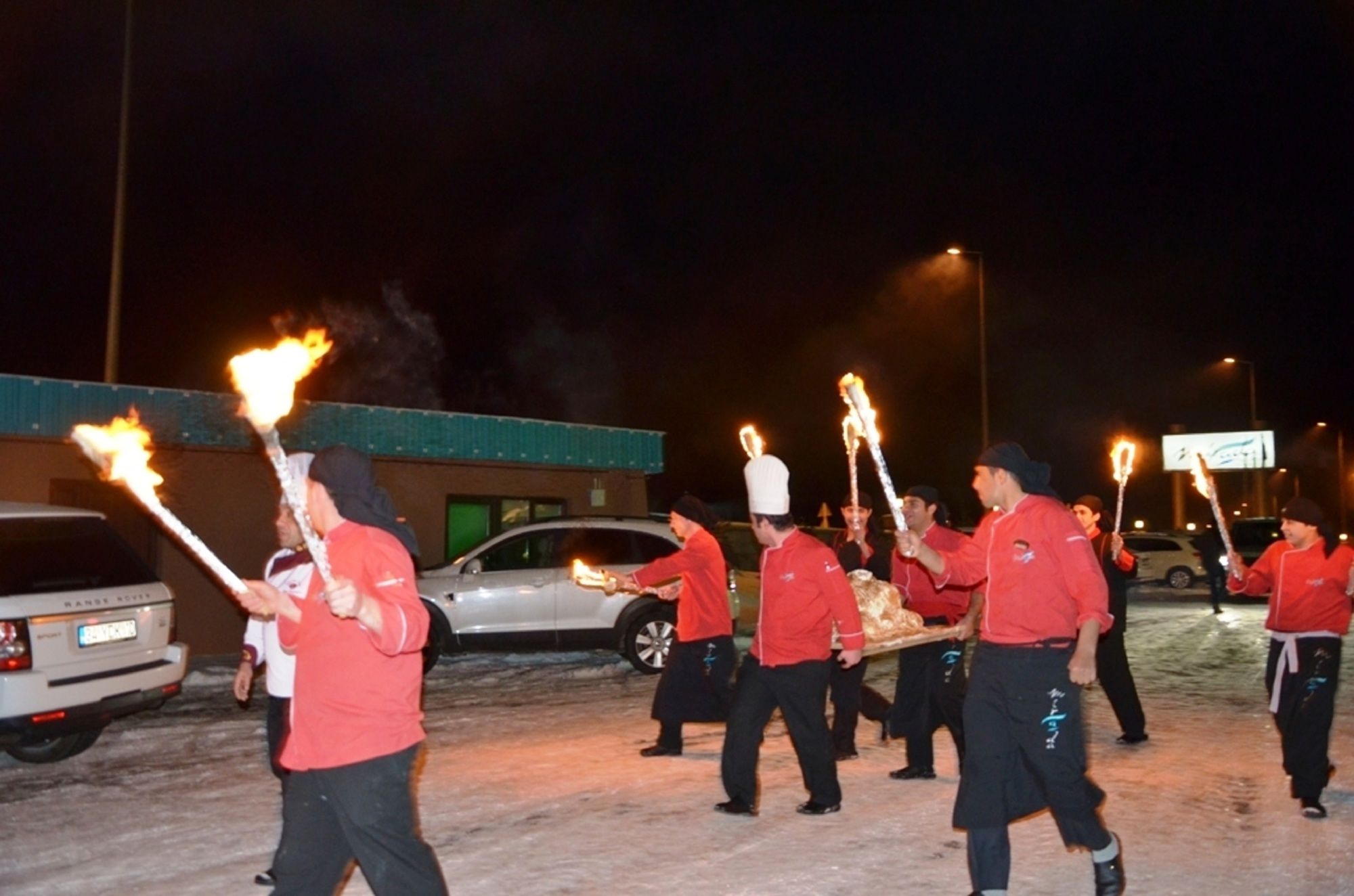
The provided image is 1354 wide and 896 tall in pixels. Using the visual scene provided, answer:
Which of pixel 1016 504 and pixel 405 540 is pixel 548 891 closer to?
pixel 405 540

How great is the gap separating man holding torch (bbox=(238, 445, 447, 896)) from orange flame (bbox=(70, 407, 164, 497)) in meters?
0.52

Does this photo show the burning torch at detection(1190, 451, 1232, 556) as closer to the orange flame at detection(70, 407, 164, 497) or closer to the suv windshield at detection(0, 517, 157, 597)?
the orange flame at detection(70, 407, 164, 497)

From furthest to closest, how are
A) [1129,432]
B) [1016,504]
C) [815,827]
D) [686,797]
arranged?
[1129,432], [686,797], [815,827], [1016,504]

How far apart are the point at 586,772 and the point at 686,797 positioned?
105 centimetres

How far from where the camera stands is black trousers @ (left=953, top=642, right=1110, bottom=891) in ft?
17.6

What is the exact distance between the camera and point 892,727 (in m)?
8.64

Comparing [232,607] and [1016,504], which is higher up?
[1016,504]

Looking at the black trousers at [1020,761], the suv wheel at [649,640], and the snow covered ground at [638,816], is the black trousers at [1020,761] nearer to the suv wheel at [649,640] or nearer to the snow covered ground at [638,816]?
the snow covered ground at [638,816]

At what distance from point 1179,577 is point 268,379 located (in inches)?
1350

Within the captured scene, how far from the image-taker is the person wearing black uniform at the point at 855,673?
30.2 feet

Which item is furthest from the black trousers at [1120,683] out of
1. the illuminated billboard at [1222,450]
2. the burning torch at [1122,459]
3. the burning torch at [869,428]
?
the illuminated billboard at [1222,450]

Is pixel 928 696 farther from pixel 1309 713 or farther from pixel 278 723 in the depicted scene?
pixel 278 723

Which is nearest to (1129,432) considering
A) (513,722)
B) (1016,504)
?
(513,722)

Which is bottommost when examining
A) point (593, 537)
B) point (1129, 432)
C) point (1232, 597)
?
point (1232, 597)
